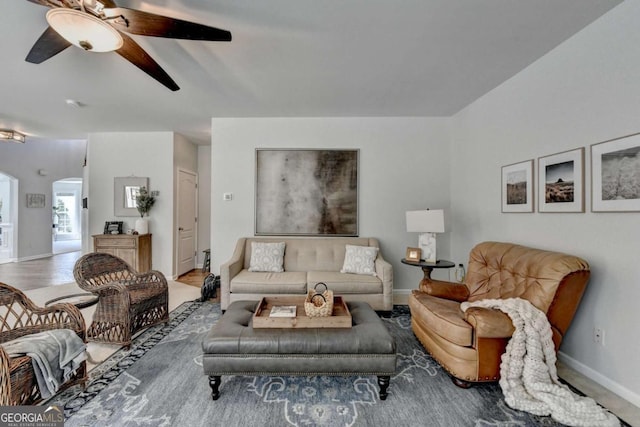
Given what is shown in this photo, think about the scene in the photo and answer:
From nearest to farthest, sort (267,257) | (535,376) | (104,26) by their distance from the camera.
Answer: (104,26) → (535,376) → (267,257)

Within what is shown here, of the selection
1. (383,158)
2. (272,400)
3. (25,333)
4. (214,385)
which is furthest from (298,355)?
(383,158)

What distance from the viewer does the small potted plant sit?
15.4ft

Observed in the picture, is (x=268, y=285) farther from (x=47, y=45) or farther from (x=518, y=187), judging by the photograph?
(x=518, y=187)

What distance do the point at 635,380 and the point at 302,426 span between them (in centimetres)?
222

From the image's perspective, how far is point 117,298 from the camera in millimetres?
2424

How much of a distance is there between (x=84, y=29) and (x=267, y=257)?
2687 millimetres

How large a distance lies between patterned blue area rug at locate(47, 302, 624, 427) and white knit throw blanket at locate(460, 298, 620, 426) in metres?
0.08

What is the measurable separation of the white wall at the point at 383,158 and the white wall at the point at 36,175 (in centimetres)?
591

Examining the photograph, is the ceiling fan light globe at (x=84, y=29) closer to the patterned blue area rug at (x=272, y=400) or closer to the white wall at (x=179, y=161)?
the patterned blue area rug at (x=272, y=400)

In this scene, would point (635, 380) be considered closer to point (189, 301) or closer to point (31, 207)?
point (189, 301)

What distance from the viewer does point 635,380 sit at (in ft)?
5.76

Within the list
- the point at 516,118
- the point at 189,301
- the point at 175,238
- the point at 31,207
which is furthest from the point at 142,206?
the point at 516,118

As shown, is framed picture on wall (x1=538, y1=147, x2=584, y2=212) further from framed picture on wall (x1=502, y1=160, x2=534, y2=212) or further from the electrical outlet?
the electrical outlet

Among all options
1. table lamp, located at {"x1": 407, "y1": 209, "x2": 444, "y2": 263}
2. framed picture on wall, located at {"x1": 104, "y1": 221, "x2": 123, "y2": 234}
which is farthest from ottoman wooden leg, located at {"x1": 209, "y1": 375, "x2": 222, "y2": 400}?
framed picture on wall, located at {"x1": 104, "y1": 221, "x2": 123, "y2": 234}
